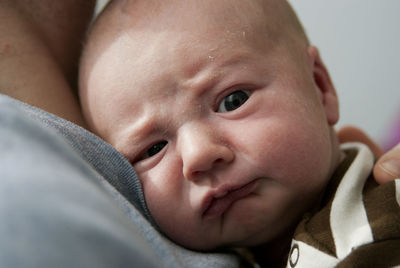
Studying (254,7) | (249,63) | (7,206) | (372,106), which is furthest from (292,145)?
(372,106)

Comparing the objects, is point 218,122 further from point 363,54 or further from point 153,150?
point 363,54

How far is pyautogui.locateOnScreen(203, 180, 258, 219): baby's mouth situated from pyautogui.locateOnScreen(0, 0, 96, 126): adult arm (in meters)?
0.29

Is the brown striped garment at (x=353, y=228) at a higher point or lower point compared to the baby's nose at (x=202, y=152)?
lower

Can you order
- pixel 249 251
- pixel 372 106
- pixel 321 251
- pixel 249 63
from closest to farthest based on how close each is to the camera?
pixel 321 251 → pixel 249 63 → pixel 249 251 → pixel 372 106

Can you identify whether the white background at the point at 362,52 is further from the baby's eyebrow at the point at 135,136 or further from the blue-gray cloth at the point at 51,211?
the blue-gray cloth at the point at 51,211

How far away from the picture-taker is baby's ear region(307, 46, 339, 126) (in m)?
0.84

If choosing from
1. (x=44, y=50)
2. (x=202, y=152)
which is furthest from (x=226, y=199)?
(x=44, y=50)

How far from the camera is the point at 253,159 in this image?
664 mm

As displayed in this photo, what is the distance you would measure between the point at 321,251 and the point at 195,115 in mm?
278

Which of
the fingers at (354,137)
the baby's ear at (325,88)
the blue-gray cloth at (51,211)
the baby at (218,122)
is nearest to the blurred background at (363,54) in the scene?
the fingers at (354,137)

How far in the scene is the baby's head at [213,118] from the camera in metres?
0.68

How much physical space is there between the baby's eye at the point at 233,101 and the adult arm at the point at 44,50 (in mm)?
266

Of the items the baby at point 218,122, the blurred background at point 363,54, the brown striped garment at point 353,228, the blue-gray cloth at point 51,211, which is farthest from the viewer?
the blurred background at point 363,54

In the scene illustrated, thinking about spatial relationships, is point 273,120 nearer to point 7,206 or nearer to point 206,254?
point 206,254
